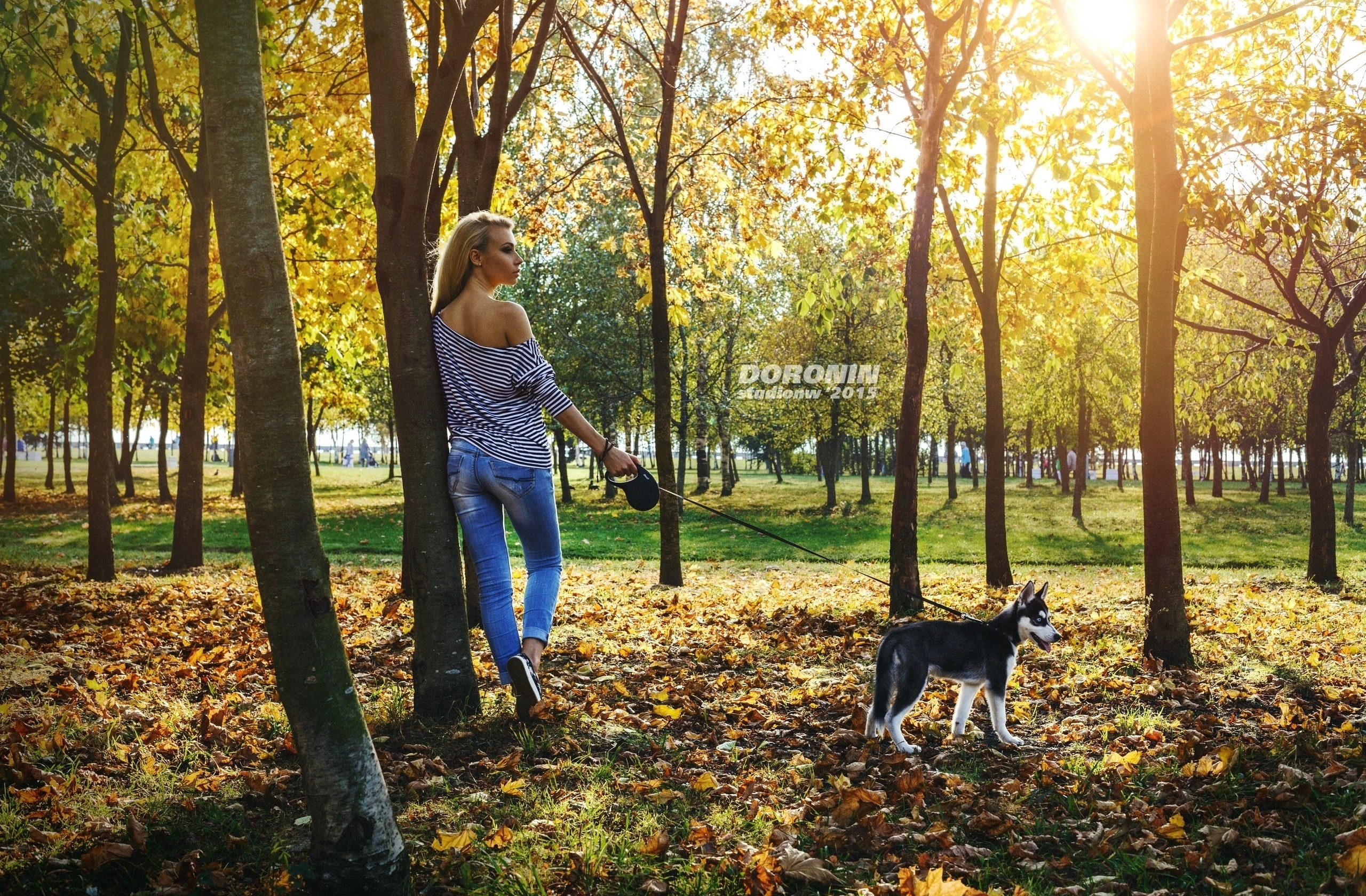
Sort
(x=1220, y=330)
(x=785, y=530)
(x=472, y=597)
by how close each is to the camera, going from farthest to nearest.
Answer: (x=785, y=530) < (x=1220, y=330) < (x=472, y=597)

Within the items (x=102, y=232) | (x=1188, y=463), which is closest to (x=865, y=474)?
(x=1188, y=463)

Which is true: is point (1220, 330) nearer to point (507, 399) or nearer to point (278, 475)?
point (507, 399)

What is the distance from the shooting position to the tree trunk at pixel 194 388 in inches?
460

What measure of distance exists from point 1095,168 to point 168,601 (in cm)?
1096

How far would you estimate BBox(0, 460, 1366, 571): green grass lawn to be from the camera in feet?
60.8

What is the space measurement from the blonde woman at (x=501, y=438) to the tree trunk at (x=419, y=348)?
17 centimetres

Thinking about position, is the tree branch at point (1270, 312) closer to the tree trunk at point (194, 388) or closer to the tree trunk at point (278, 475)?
the tree trunk at point (278, 475)

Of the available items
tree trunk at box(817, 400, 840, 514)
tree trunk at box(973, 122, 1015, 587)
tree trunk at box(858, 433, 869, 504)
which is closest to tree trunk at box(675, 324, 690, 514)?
tree trunk at box(817, 400, 840, 514)

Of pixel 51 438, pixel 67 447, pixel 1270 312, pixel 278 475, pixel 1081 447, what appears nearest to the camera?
pixel 278 475


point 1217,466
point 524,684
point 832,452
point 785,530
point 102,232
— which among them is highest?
point 102,232

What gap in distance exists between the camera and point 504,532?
453 cm

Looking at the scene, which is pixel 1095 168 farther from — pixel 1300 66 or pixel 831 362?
pixel 831 362

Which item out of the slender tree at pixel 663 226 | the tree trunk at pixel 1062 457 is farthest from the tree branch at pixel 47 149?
the tree trunk at pixel 1062 457

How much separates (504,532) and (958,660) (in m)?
2.58
